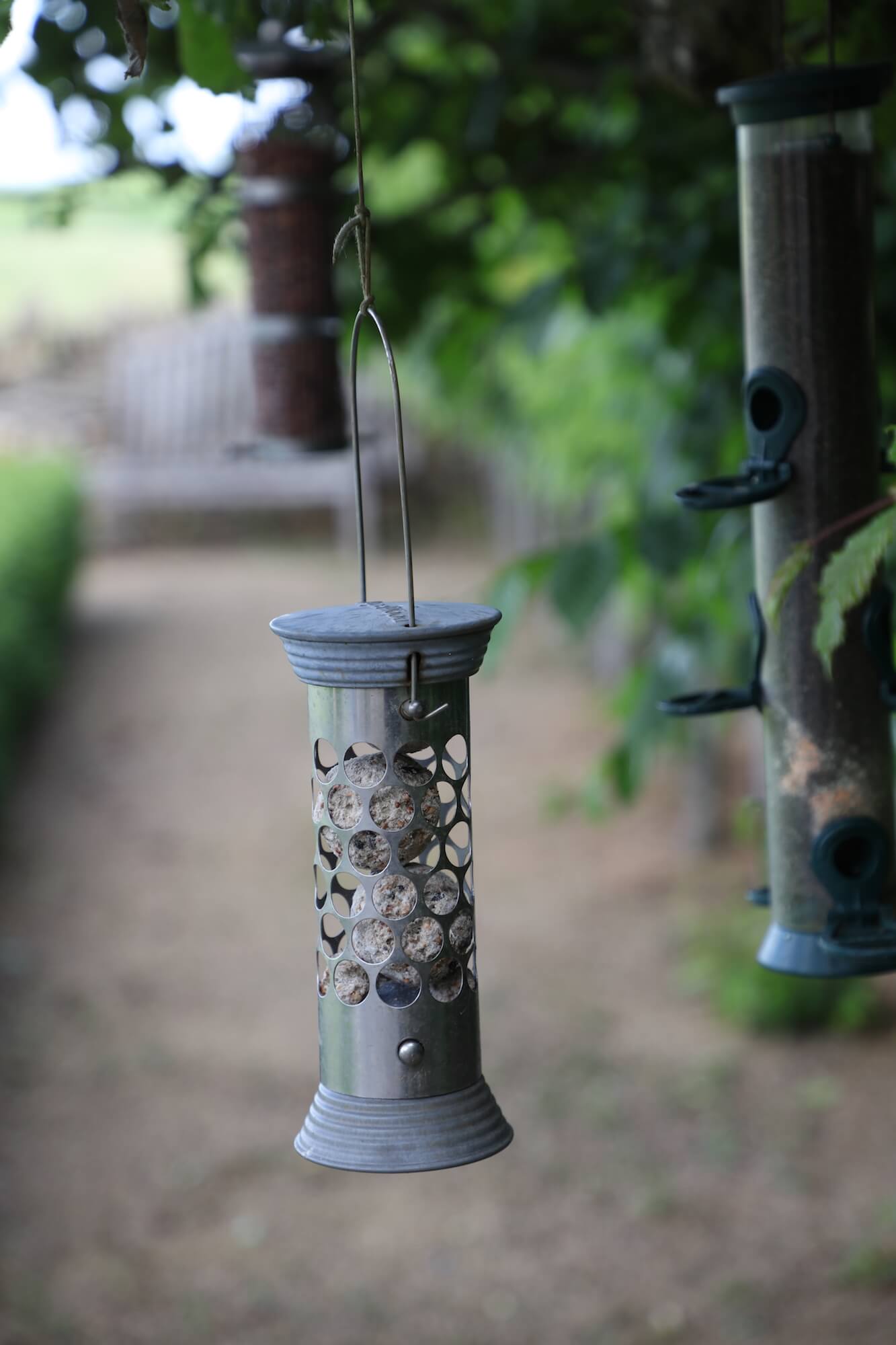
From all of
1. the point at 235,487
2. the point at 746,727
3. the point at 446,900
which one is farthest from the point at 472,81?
the point at 235,487

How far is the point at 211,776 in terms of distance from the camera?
1161 cm

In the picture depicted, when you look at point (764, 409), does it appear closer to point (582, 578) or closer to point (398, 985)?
point (398, 985)

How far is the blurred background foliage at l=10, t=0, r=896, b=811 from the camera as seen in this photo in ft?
10.4

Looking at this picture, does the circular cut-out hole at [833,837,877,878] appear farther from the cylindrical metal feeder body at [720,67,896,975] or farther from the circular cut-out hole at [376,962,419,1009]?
the circular cut-out hole at [376,962,419,1009]

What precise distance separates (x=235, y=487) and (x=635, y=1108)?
1425 cm

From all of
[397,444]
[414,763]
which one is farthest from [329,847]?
[397,444]

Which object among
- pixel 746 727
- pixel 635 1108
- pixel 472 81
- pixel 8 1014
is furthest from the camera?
pixel 746 727

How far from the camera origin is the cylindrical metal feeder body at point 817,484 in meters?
2.42

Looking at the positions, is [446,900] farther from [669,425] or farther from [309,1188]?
[309,1188]

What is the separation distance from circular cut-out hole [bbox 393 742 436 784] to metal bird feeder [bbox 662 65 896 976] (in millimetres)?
668

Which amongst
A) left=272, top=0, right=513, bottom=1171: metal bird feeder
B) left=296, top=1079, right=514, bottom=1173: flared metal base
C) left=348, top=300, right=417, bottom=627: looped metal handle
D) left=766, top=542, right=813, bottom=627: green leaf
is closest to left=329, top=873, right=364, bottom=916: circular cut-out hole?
left=272, top=0, right=513, bottom=1171: metal bird feeder

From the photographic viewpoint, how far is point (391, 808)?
192cm

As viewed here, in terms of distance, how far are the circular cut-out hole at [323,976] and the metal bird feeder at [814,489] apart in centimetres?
74

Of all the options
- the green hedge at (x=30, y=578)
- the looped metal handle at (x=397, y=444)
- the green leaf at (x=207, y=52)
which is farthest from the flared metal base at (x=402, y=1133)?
the green hedge at (x=30, y=578)
